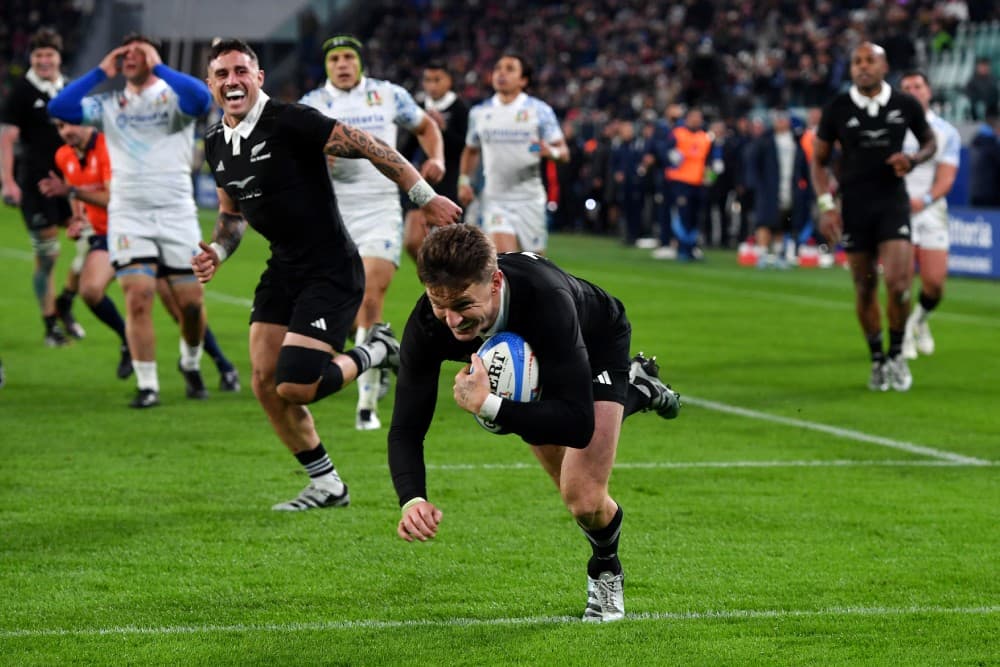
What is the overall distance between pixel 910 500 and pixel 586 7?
132ft

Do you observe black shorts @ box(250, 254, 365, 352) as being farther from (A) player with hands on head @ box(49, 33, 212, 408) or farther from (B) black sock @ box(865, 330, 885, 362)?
(B) black sock @ box(865, 330, 885, 362)

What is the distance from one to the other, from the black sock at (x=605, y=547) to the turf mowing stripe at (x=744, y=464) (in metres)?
3.35

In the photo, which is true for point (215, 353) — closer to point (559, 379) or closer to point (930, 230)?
point (930, 230)

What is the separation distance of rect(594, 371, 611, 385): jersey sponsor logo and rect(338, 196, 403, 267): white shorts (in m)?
5.24

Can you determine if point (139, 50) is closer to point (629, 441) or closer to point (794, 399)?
point (629, 441)

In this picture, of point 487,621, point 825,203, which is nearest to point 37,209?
point 825,203

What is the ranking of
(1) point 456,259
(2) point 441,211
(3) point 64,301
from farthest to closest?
1. (3) point 64,301
2. (2) point 441,211
3. (1) point 456,259

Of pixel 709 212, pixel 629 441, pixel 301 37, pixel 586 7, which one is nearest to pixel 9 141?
pixel 629 441

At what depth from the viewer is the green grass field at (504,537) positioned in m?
5.87

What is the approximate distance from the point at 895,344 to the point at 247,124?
254 inches

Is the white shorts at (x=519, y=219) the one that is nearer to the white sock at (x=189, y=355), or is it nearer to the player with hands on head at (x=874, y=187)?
the player with hands on head at (x=874, y=187)

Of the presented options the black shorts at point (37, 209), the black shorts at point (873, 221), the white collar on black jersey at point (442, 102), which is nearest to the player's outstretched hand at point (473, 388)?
the black shorts at point (873, 221)

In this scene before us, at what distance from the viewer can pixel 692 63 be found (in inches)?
1467

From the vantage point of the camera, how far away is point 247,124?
8.13 meters
